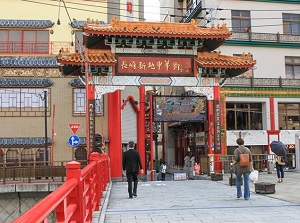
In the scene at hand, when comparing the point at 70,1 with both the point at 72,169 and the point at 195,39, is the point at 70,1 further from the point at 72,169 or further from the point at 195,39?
the point at 72,169

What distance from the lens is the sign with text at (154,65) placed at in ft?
68.3

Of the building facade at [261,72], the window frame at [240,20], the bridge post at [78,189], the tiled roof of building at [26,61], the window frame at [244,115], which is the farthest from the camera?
the window frame at [240,20]

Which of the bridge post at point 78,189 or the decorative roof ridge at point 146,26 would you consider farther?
the decorative roof ridge at point 146,26

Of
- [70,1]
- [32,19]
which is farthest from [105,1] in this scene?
[32,19]

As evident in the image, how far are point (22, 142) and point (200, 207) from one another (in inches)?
718

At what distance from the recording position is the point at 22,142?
26234 mm

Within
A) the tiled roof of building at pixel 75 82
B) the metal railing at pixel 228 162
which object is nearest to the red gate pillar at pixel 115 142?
the metal railing at pixel 228 162

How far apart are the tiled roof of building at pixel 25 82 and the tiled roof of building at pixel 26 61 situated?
914 millimetres

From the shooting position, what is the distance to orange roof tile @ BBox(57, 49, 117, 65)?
19.7 m

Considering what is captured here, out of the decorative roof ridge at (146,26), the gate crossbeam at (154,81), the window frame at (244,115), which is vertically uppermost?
the decorative roof ridge at (146,26)

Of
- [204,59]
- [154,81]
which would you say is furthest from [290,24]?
[154,81]

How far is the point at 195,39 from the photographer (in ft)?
69.9

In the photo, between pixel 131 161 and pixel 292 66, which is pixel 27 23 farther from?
pixel 292 66

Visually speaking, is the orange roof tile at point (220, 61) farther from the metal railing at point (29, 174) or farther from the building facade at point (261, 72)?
the metal railing at point (29, 174)
